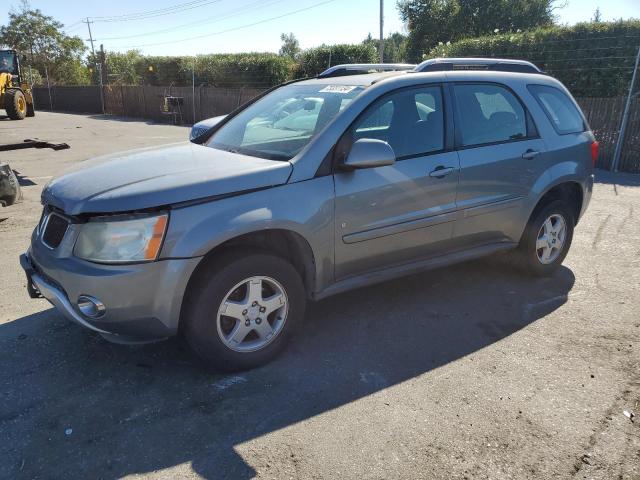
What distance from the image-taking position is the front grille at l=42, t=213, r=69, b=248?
312 centimetres

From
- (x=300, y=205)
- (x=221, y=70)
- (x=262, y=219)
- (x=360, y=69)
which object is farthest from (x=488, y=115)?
(x=221, y=70)

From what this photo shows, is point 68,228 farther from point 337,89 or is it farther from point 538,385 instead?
point 538,385

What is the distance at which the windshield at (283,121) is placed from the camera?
12.0 ft

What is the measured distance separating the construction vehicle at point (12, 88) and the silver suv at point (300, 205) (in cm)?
2355

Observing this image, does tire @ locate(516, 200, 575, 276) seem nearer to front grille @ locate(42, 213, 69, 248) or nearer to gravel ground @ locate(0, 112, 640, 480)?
gravel ground @ locate(0, 112, 640, 480)

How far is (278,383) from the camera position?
3.24 meters

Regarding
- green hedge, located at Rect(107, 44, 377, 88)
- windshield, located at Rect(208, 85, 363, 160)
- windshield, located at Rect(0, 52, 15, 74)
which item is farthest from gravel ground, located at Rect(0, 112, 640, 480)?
windshield, located at Rect(0, 52, 15, 74)

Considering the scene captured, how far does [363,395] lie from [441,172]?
1.76 meters

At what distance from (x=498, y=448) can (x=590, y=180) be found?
3.33m

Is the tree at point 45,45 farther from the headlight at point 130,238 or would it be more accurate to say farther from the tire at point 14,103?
the headlight at point 130,238

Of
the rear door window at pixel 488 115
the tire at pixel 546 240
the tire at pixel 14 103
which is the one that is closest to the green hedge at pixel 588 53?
the tire at pixel 546 240

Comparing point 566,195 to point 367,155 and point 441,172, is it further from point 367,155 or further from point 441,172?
point 367,155

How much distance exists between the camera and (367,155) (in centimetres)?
339

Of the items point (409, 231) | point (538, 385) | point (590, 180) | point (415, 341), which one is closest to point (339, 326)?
point (415, 341)
